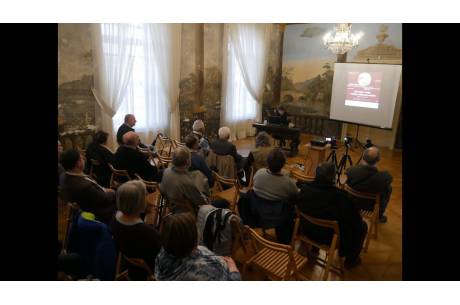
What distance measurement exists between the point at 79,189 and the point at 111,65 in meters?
3.87

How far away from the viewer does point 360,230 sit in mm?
2676

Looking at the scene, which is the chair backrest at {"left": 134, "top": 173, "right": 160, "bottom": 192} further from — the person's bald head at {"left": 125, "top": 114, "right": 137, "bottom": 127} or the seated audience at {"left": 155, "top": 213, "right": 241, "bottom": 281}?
the person's bald head at {"left": 125, "top": 114, "right": 137, "bottom": 127}

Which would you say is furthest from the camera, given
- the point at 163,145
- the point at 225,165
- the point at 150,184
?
the point at 163,145

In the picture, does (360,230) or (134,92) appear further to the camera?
(134,92)

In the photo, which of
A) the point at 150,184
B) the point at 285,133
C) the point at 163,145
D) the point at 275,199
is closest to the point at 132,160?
the point at 150,184

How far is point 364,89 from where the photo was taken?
24.8 feet

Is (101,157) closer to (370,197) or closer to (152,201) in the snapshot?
(152,201)

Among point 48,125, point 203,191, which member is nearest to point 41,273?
point 48,125

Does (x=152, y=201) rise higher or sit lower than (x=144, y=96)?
lower

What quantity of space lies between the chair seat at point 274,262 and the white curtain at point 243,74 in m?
6.31

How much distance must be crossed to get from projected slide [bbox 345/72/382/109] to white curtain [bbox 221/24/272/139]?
8.40 feet

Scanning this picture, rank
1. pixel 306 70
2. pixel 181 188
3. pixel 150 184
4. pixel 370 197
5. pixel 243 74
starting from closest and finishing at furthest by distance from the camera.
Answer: pixel 181 188, pixel 370 197, pixel 150 184, pixel 243 74, pixel 306 70

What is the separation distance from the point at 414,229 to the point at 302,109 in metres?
8.98

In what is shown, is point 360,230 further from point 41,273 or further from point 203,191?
point 41,273
